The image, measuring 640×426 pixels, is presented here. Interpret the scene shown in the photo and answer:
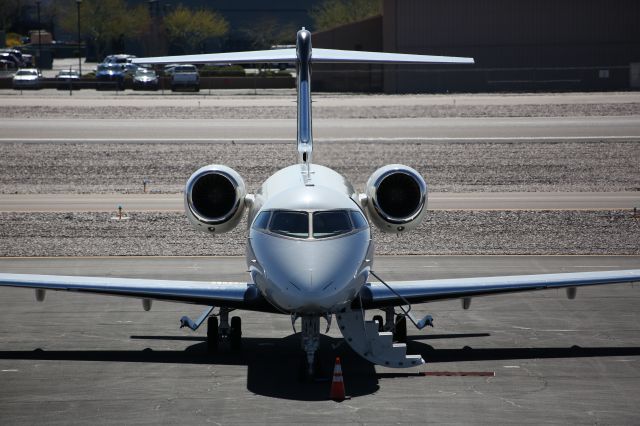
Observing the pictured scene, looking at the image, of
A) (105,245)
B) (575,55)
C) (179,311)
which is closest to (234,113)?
(575,55)

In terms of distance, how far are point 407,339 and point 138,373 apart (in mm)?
4444

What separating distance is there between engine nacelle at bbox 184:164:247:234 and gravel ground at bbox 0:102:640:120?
40081mm

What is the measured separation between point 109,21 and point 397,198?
4219 inches

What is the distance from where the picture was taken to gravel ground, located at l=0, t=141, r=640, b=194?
118ft

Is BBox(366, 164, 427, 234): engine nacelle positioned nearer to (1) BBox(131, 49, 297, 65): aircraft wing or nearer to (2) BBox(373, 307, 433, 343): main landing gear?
(2) BBox(373, 307, 433, 343): main landing gear

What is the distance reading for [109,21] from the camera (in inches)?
4742

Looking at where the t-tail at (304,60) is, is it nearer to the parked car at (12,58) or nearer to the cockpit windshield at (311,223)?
the cockpit windshield at (311,223)

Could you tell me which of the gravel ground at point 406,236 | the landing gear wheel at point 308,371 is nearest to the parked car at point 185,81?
the gravel ground at point 406,236

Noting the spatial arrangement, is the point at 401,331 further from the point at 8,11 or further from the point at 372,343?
the point at 8,11

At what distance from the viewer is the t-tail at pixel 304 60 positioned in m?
19.1

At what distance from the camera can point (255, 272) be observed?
15.7 meters

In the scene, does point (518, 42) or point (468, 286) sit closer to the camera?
point (468, 286)

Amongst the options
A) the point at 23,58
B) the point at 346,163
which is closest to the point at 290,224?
the point at 346,163

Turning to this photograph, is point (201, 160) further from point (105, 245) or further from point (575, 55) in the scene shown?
point (575, 55)
